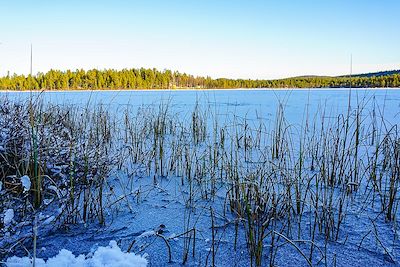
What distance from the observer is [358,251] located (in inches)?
55.9

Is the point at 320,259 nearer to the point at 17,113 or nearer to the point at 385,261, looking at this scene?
the point at 385,261

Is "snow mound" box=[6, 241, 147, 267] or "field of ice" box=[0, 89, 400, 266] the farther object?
"field of ice" box=[0, 89, 400, 266]

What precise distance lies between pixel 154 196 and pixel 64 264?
1018 millimetres

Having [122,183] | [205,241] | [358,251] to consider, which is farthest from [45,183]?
[358,251]

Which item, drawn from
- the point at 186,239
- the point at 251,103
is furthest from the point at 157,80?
the point at 186,239

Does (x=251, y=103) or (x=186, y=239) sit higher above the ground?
(x=251, y=103)

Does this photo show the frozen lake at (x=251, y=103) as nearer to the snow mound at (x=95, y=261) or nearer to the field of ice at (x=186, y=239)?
the field of ice at (x=186, y=239)

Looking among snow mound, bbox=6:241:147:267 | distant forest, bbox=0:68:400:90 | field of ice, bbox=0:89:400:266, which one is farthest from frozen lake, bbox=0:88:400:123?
distant forest, bbox=0:68:400:90

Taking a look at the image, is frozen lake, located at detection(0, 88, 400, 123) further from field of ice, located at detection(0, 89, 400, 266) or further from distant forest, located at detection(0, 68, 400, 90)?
distant forest, located at detection(0, 68, 400, 90)

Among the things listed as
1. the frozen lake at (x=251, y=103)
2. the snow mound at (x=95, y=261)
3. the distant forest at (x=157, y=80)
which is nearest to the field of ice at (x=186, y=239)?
the snow mound at (x=95, y=261)

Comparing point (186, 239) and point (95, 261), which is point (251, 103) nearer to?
point (186, 239)

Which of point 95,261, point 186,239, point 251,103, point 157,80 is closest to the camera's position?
point 95,261

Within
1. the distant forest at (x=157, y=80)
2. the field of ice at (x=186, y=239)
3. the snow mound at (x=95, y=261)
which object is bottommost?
the field of ice at (x=186, y=239)

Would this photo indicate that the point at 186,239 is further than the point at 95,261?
Yes
